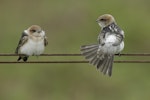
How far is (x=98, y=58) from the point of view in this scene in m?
11.5

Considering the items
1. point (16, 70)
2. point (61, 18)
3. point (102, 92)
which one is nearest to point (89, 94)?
point (102, 92)

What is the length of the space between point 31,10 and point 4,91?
3.33m

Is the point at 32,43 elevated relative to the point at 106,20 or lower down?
lower down

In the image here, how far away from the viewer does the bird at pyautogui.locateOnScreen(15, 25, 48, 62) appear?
39.3 ft

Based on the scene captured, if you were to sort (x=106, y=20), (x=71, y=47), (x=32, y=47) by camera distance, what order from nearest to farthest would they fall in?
(x=32, y=47), (x=106, y=20), (x=71, y=47)

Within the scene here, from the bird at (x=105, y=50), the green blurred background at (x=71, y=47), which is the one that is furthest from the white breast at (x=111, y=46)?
the green blurred background at (x=71, y=47)

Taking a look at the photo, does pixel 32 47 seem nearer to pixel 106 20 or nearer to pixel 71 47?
pixel 106 20

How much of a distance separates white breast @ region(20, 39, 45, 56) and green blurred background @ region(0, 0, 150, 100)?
9.99 ft

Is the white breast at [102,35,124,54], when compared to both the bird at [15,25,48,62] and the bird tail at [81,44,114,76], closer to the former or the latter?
the bird tail at [81,44,114,76]

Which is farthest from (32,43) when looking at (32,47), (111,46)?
(111,46)

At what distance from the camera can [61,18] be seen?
17844mm

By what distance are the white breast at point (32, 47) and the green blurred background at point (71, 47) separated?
305cm

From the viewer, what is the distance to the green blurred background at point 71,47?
15.4 meters

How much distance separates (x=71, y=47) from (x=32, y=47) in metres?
4.94
